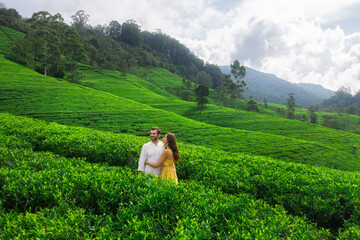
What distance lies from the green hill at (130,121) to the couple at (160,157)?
19.2 metres

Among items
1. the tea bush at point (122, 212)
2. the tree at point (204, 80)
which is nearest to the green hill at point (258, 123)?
the tea bush at point (122, 212)

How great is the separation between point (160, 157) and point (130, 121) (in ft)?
78.7

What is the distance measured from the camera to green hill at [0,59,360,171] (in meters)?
25.8

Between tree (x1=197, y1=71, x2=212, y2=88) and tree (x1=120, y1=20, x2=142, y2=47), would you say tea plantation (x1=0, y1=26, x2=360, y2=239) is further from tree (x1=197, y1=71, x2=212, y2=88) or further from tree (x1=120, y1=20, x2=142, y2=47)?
tree (x1=120, y1=20, x2=142, y2=47)

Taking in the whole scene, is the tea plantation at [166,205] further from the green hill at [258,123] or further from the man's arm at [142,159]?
the green hill at [258,123]

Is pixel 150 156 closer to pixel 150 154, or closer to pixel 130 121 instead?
pixel 150 154

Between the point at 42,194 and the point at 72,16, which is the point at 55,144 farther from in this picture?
the point at 72,16

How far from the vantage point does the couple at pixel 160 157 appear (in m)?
6.66

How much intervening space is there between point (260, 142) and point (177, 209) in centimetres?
2841

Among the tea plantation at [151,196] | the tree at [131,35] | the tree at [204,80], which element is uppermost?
the tree at [131,35]

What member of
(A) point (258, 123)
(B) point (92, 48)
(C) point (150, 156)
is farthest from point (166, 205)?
(B) point (92, 48)

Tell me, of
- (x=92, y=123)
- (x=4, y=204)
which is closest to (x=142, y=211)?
(x=4, y=204)

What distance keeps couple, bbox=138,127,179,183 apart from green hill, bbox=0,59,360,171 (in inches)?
754

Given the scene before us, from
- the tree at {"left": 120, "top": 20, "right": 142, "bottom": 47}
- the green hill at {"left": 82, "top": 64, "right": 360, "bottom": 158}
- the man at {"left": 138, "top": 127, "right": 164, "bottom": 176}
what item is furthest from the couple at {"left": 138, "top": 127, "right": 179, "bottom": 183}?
the tree at {"left": 120, "top": 20, "right": 142, "bottom": 47}
